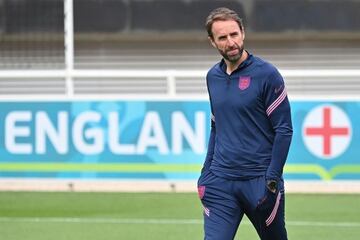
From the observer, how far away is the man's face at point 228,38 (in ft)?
20.6

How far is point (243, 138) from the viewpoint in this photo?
256 inches

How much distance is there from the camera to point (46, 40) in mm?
20219

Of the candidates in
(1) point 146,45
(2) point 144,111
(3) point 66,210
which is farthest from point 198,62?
(3) point 66,210

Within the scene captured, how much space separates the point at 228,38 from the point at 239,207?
105 cm

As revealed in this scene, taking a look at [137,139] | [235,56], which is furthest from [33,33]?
[235,56]

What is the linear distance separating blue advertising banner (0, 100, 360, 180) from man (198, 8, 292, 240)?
720cm

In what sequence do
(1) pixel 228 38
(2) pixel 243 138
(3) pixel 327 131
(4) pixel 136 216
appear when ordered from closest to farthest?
1. (1) pixel 228 38
2. (2) pixel 243 138
3. (4) pixel 136 216
4. (3) pixel 327 131

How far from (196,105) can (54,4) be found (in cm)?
665

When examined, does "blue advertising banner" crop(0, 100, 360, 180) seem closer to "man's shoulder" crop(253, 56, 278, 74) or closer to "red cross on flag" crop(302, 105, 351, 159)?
"red cross on flag" crop(302, 105, 351, 159)

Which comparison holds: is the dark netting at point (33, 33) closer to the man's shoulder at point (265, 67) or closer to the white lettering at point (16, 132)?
the white lettering at point (16, 132)

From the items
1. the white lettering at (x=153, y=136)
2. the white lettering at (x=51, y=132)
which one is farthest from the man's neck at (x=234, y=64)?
the white lettering at (x=51, y=132)

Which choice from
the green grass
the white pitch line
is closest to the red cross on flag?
the green grass

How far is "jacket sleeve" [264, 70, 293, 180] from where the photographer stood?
20.8ft

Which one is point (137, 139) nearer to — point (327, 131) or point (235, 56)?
point (327, 131)
